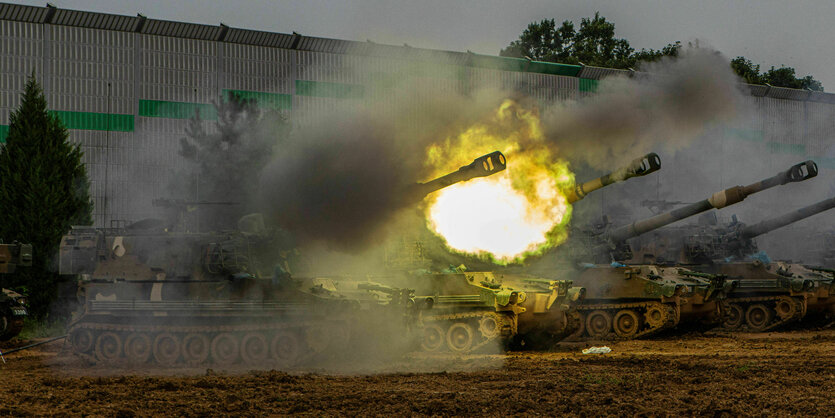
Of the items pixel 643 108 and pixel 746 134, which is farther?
pixel 746 134

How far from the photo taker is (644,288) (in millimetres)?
21969

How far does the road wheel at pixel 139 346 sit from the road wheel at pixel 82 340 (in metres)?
0.72

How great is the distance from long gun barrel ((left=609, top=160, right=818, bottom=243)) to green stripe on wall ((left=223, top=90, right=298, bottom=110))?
13.3 m

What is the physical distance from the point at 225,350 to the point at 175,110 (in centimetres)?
1634

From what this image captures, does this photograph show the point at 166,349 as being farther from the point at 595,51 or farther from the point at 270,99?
the point at 595,51

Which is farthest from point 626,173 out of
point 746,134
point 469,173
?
point 746,134

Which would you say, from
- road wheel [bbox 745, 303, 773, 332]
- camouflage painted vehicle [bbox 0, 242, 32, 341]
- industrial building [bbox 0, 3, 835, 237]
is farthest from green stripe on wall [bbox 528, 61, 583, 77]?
camouflage painted vehicle [bbox 0, 242, 32, 341]

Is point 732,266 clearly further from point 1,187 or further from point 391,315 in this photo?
point 1,187

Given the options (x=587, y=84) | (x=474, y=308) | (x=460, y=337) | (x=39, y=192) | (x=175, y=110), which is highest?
(x=587, y=84)

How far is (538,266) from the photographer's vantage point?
20.7 metres

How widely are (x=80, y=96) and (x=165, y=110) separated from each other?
271 centimetres

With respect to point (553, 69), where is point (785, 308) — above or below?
below

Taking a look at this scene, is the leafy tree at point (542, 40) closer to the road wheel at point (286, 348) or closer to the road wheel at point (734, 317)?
the road wheel at point (734, 317)

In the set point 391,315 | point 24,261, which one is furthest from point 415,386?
point 24,261
